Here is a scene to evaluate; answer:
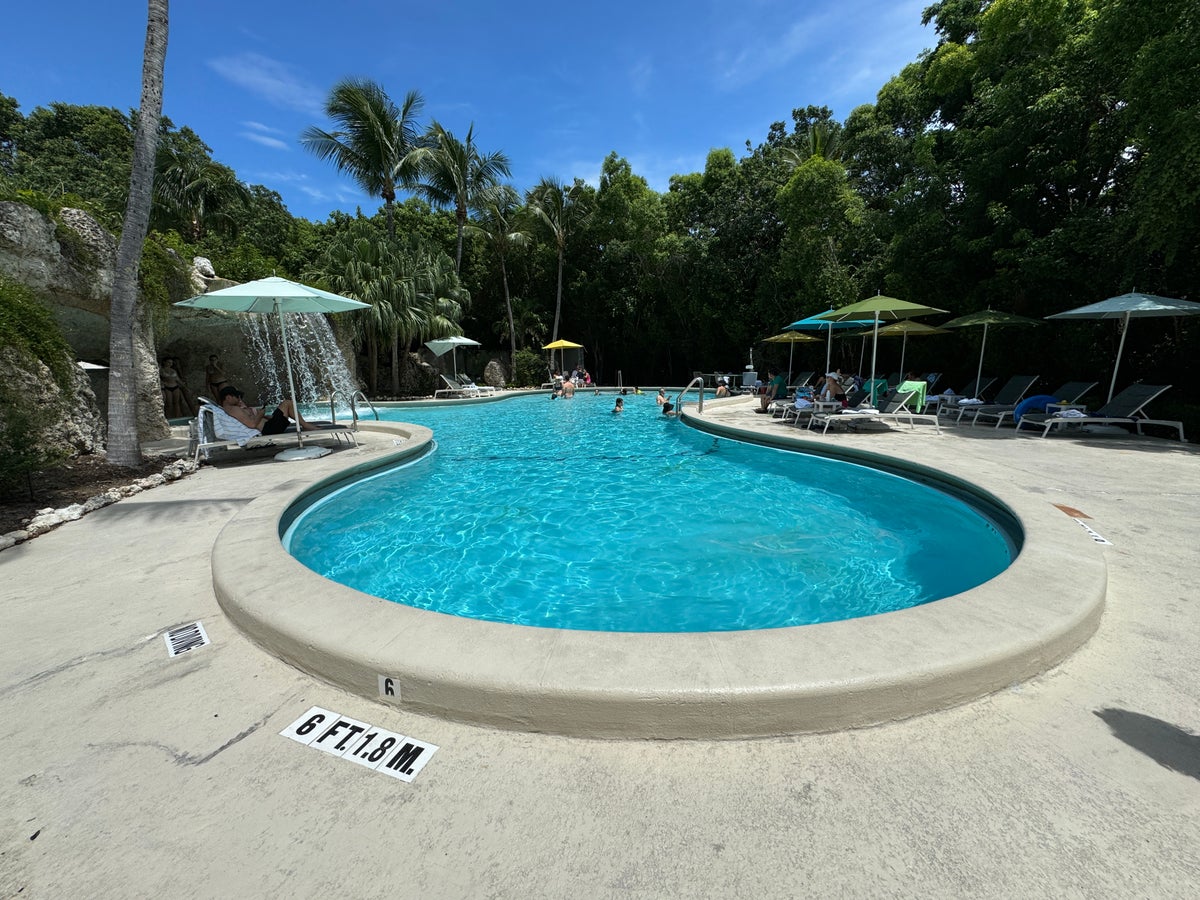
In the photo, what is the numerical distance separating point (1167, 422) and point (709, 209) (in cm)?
1898

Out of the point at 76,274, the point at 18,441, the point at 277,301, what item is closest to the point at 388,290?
the point at 76,274

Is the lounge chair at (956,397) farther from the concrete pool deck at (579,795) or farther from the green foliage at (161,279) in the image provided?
the green foliage at (161,279)

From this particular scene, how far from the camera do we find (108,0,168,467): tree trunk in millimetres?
6043

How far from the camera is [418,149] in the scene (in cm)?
2067

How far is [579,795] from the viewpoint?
69.3 inches

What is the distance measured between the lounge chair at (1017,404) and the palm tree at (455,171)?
21383mm

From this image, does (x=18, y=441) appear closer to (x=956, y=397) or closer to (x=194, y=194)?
(x=956, y=397)

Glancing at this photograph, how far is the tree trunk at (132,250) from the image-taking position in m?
6.04

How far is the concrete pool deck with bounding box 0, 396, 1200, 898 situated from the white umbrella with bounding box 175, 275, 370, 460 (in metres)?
5.38

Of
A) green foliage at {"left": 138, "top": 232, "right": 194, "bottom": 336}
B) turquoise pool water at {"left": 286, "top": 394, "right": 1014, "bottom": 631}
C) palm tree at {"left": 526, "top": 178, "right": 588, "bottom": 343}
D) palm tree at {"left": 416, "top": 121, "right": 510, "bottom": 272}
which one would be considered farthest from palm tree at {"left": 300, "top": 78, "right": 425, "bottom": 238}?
turquoise pool water at {"left": 286, "top": 394, "right": 1014, "bottom": 631}

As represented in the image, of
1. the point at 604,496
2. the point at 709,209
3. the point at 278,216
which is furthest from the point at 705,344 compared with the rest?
the point at 278,216

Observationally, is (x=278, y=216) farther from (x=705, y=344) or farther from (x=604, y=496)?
(x=604, y=496)

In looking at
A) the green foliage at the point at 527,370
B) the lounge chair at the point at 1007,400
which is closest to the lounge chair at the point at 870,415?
the lounge chair at the point at 1007,400

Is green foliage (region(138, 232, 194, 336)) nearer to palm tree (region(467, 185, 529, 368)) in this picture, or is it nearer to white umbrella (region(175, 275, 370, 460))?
white umbrella (region(175, 275, 370, 460))
